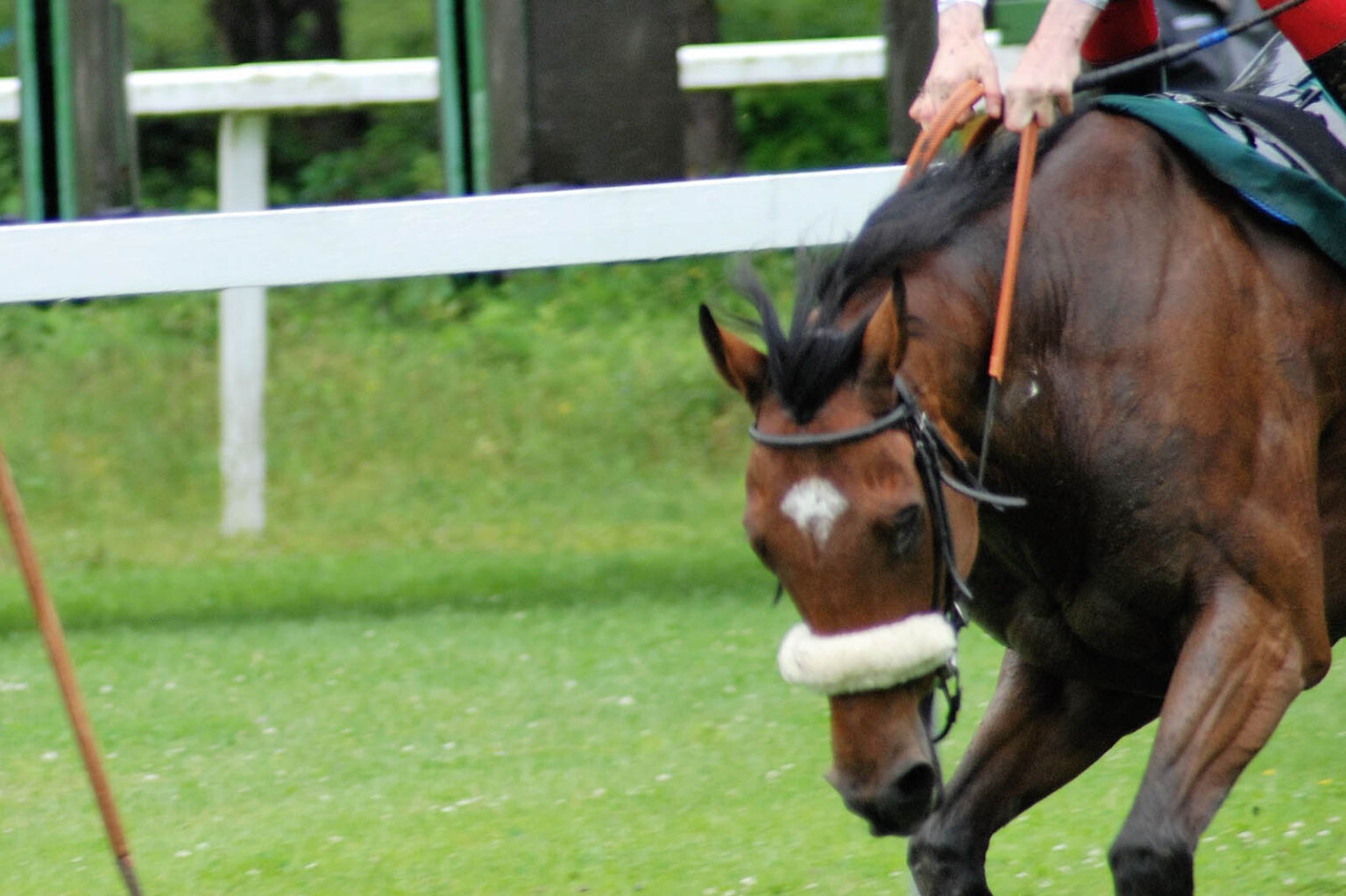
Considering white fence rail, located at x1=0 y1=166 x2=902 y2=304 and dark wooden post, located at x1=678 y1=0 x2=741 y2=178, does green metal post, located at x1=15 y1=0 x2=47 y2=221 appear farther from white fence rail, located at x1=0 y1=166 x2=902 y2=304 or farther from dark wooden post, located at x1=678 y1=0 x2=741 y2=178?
dark wooden post, located at x1=678 y1=0 x2=741 y2=178

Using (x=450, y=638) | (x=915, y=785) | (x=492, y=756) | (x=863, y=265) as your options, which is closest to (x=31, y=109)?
(x=450, y=638)

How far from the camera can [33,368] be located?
39.3 ft

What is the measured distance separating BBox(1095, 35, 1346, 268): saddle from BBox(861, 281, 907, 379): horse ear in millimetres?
811

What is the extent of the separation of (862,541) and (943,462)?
10.5 inches

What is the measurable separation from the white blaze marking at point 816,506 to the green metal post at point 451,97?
5.10 metres

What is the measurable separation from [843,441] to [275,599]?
226 inches

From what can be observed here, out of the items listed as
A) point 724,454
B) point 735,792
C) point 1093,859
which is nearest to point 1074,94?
point 1093,859

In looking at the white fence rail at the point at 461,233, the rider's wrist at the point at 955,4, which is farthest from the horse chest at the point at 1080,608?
the white fence rail at the point at 461,233

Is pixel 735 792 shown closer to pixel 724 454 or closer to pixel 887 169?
pixel 887 169

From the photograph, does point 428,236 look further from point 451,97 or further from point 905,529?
point 905,529

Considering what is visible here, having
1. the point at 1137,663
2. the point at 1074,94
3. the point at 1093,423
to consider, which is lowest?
the point at 1137,663

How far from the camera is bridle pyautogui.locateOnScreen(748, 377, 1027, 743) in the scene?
2.98 metres

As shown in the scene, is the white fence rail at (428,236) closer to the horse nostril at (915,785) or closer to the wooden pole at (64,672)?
the wooden pole at (64,672)

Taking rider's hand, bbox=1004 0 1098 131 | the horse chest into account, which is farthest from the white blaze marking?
rider's hand, bbox=1004 0 1098 131
